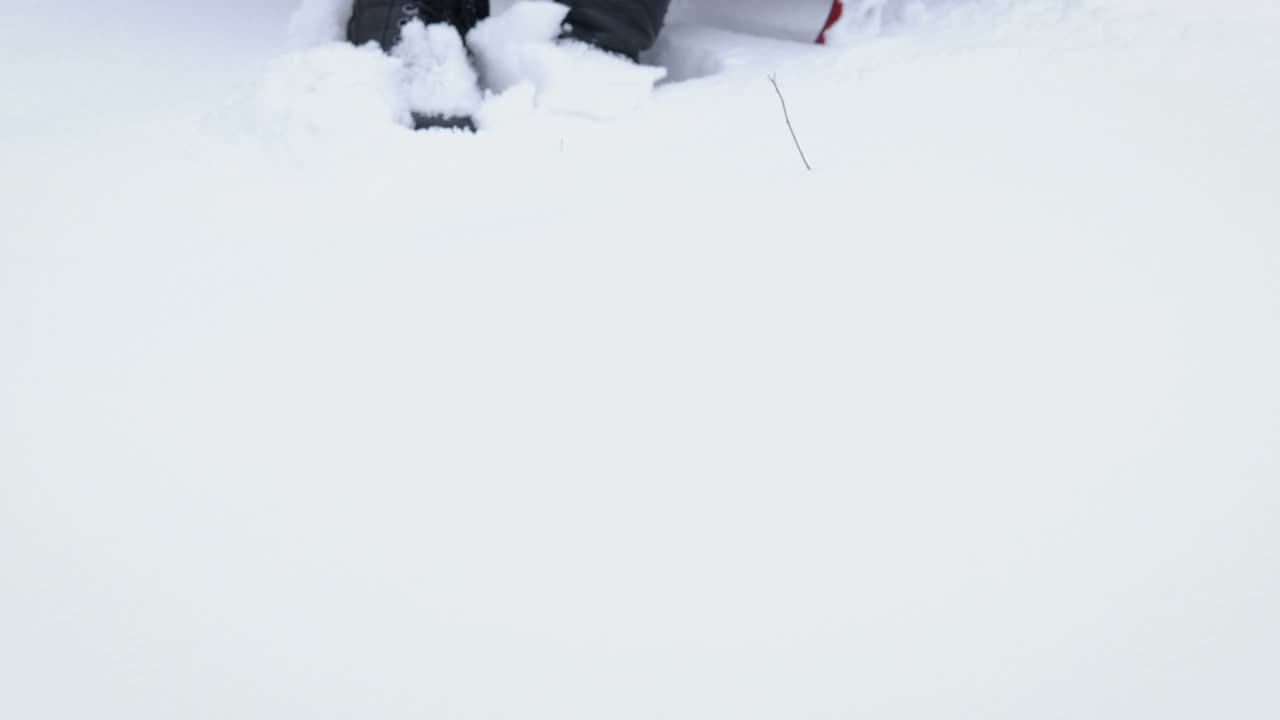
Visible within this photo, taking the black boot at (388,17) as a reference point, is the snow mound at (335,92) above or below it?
below

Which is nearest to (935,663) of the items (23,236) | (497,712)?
(497,712)


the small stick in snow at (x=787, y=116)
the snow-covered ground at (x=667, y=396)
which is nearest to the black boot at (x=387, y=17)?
the snow-covered ground at (x=667, y=396)

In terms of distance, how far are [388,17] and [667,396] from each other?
941mm

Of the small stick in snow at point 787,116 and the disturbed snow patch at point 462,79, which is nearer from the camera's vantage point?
the small stick in snow at point 787,116

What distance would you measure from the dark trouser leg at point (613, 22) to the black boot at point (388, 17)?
21 centimetres

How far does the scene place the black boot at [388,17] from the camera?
1485 mm

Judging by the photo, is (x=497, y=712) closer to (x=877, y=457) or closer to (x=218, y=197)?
(x=877, y=457)

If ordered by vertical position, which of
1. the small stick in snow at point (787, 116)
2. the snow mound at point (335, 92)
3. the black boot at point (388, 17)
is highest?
the black boot at point (388, 17)

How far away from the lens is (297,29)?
1612 millimetres

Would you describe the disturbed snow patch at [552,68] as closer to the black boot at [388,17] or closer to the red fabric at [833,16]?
the black boot at [388,17]

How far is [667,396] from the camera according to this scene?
2.92 feet

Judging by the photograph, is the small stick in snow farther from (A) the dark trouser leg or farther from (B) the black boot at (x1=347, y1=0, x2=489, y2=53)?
(B) the black boot at (x1=347, y1=0, x2=489, y2=53)

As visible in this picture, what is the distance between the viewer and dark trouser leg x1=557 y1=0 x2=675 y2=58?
1.53 metres

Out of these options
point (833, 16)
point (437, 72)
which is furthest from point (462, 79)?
point (833, 16)
